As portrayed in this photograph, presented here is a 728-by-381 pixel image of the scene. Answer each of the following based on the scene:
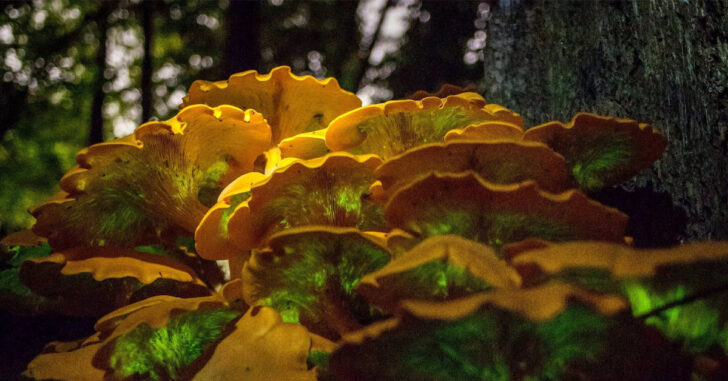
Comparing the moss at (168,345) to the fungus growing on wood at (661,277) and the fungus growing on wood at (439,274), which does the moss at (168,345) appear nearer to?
the fungus growing on wood at (439,274)

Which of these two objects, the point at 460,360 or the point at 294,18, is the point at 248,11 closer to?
the point at 294,18

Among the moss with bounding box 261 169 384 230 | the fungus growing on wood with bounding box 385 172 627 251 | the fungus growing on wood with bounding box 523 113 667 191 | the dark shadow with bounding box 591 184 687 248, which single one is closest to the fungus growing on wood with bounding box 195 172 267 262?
the moss with bounding box 261 169 384 230

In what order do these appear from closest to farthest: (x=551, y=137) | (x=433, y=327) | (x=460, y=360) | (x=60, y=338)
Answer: (x=433, y=327) < (x=460, y=360) < (x=551, y=137) < (x=60, y=338)

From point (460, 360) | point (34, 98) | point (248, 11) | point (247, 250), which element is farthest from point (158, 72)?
point (460, 360)

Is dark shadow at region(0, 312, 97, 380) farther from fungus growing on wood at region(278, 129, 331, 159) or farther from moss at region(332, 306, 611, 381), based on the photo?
moss at region(332, 306, 611, 381)

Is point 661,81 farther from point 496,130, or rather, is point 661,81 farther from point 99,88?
point 99,88
